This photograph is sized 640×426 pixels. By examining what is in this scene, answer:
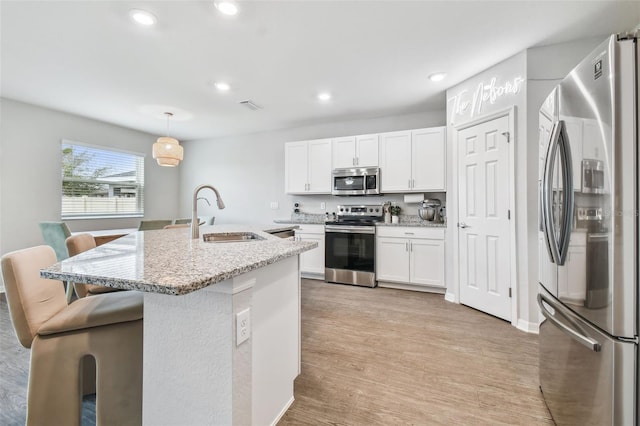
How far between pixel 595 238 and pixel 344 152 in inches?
137

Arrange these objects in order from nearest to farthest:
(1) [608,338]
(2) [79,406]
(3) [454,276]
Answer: (1) [608,338] → (2) [79,406] → (3) [454,276]

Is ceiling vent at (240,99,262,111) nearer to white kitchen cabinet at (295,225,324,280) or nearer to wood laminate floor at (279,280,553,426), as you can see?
white kitchen cabinet at (295,225,324,280)

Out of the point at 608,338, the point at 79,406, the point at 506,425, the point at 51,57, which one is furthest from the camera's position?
the point at 51,57

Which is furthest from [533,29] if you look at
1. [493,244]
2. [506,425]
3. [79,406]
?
[79,406]

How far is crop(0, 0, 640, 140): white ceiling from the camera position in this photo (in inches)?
80.9

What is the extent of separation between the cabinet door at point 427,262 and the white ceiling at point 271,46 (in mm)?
1964

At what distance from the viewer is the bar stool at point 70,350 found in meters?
1.12

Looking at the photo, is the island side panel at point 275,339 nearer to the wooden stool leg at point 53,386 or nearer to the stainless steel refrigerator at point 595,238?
the wooden stool leg at point 53,386

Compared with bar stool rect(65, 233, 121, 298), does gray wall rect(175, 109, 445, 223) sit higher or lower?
higher

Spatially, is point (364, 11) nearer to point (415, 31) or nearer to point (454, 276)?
point (415, 31)

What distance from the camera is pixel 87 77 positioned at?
10.1 ft

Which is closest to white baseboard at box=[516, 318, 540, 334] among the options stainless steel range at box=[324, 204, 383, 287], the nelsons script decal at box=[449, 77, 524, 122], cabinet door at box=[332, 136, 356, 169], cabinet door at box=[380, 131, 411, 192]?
stainless steel range at box=[324, 204, 383, 287]

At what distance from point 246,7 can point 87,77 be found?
2.31m

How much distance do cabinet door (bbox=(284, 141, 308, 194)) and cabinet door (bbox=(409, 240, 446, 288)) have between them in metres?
2.03
